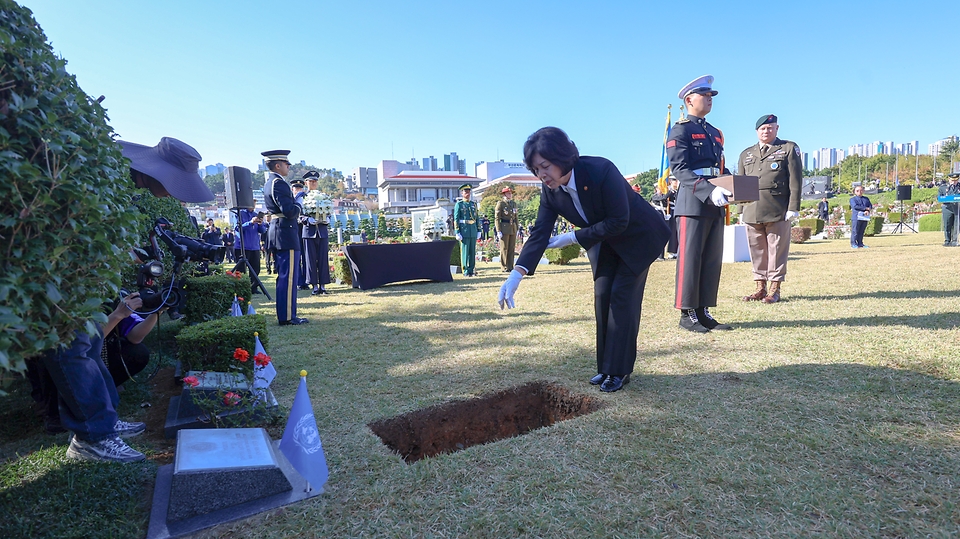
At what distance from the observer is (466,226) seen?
11.1m

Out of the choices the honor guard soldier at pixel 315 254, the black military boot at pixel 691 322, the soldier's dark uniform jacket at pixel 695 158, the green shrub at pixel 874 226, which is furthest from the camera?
the green shrub at pixel 874 226

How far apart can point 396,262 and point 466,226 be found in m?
2.20

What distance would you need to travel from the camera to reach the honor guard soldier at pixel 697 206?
456 centimetres

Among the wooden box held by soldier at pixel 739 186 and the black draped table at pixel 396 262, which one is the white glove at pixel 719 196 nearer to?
the wooden box held by soldier at pixel 739 186

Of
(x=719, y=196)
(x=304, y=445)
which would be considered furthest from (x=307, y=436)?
(x=719, y=196)

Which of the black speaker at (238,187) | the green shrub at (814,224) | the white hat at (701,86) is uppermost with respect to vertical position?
the white hat at (701,86)

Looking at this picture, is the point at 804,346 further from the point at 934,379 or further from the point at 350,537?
the point at 350,537

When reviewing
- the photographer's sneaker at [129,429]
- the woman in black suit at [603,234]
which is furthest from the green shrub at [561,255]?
the photographer's sneaker at [129,429]

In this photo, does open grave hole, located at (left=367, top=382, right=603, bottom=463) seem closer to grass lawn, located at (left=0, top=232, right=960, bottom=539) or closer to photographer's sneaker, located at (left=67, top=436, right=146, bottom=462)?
grass lawn, located at (left=0, top=232, right=960, bottom=539)

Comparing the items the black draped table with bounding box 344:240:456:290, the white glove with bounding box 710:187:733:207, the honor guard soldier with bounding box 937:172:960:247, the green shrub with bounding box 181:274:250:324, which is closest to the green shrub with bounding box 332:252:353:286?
the black draped table with bounding box 344:240:456:290

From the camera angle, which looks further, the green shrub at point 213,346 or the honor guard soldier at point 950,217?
the honor guard soldier at point 950,217

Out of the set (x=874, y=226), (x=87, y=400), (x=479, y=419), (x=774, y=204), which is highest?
(x=774, y=204)

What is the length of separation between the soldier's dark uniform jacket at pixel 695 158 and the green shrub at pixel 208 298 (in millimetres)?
4237

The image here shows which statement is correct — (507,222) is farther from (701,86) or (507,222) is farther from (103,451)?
(103,451)
